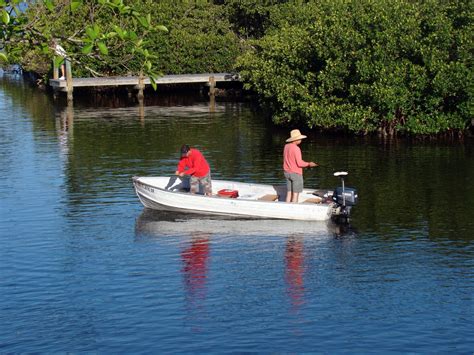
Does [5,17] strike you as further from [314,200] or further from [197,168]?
[314,200]

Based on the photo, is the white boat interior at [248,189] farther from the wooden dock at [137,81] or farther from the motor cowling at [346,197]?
the wooden dock at [137,81]

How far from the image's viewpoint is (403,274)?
78.7 ft

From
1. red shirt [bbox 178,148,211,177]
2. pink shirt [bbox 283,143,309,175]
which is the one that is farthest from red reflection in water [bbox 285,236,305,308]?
red shirt [bbox 178,148,211,177]

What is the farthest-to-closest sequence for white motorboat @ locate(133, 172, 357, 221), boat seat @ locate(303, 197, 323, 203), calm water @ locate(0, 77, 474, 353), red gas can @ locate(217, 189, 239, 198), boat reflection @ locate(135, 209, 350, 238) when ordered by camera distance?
red gas can @ locate(217, 189, 239, 198)
boat seat @ locate(303, 197, 323, 203)
white motorboat @ locate(133, 172, 357, 221)
boat reflection @ locate(135, 209, 350, 238)
calm water @ locate(0, 77, 474, 353)

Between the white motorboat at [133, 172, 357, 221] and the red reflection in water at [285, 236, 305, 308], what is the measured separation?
1.75 meters

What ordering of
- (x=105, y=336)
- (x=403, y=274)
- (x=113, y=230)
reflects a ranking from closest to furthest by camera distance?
Result: (x=105, y=336), (x=403, y=274), (x=113, y=230)

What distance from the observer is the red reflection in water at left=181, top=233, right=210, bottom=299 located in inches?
899

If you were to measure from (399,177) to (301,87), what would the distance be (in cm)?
1349

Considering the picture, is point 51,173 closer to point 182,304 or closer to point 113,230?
point 113,230

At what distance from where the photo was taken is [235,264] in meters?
25.0

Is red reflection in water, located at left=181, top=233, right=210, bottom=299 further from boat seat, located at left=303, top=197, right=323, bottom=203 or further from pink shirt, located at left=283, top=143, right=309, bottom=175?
boat seat, located at left=303, top=197, right=323, bottom=203

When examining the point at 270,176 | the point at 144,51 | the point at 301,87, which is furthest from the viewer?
the point at 301,87

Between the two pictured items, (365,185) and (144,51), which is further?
(365,185)

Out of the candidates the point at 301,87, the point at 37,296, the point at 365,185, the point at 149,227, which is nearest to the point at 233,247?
the point at 149,227
